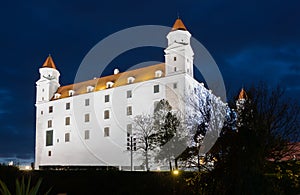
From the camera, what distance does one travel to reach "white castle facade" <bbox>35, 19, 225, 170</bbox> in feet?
166

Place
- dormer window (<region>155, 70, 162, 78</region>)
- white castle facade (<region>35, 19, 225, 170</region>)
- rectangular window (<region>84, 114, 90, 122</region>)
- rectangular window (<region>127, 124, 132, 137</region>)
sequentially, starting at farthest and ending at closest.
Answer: rectangular window (<region>84, 114, 90, 122</region>) < dormer window (<region>155, 70, 162, 78</region>) < rectangular window (<region>127, 124, 132, 137</region>) < white castle facade (<region>35, 19, 225, 170</region>)

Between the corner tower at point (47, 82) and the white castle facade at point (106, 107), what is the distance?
19cm

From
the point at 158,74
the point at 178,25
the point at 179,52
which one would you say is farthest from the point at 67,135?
the point at 178,25

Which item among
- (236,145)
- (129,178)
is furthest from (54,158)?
(236,145)

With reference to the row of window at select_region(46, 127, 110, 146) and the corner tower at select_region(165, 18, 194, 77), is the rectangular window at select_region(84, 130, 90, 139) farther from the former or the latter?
the corner tower at select_region(165, 18, 194, 77)

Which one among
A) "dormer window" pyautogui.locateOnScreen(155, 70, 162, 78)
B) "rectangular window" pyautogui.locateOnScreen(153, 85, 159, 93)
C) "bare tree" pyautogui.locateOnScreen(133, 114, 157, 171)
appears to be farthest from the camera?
"dormer window" pyautogui.locateOnScreen(155, 70, 162, 78)

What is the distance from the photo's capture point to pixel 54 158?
57.8 m

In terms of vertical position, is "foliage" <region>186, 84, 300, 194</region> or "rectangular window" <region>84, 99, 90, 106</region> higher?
"rectangular window" <region>84, 99, 90, 106</region>

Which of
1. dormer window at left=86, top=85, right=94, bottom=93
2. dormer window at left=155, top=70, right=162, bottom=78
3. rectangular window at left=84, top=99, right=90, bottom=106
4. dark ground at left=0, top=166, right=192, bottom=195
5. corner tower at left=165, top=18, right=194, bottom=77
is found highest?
corner tower at left=165, top=18, right=194, bottom=77

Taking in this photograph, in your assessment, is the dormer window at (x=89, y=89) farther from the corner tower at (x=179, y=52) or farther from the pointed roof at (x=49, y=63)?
the corner tower at (x=179, y=52)

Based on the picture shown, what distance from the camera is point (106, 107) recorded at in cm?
5562

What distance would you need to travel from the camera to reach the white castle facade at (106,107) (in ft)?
166

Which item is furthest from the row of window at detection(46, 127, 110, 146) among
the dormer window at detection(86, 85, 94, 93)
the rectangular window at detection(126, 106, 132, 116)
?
the dormer window at detection(86, 85, 94, 93)

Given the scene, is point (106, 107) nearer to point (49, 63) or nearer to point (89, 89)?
point (89, 89)
